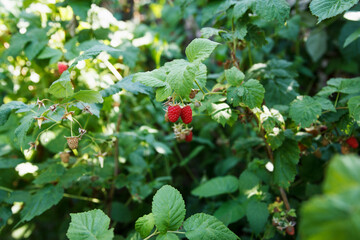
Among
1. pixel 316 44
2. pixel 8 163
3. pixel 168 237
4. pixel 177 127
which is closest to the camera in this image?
pixel 168 237

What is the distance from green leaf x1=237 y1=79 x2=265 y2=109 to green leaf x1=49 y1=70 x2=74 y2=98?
591mm

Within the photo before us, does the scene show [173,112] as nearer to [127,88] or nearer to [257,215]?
[127,88]

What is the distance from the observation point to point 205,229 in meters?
0.88

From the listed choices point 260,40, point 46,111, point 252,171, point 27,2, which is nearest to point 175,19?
point 27,2

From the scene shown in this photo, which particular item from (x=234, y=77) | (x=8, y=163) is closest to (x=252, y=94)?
(x=234, y=77)

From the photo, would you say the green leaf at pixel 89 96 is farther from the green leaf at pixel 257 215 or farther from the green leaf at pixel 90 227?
the green leaf at pixel 257 215

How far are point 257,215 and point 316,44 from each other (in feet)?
4.67

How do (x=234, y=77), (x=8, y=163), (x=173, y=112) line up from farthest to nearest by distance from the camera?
(x=8, y=163) → (x=234, y=77) → (x=173, y=112)

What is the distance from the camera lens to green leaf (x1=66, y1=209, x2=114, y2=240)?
829 millimetres

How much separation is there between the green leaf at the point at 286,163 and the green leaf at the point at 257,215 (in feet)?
0.53

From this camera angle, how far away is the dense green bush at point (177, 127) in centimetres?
90

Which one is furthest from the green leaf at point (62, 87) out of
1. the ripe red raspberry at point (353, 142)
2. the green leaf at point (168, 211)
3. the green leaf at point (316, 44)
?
the green leaf at point (316, 44)

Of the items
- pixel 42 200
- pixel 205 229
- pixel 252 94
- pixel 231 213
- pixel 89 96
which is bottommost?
pixel 231 213

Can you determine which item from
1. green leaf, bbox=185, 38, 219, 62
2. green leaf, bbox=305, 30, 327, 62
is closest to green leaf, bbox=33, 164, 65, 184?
green leaf, bbox=185, 38, 219, 62
